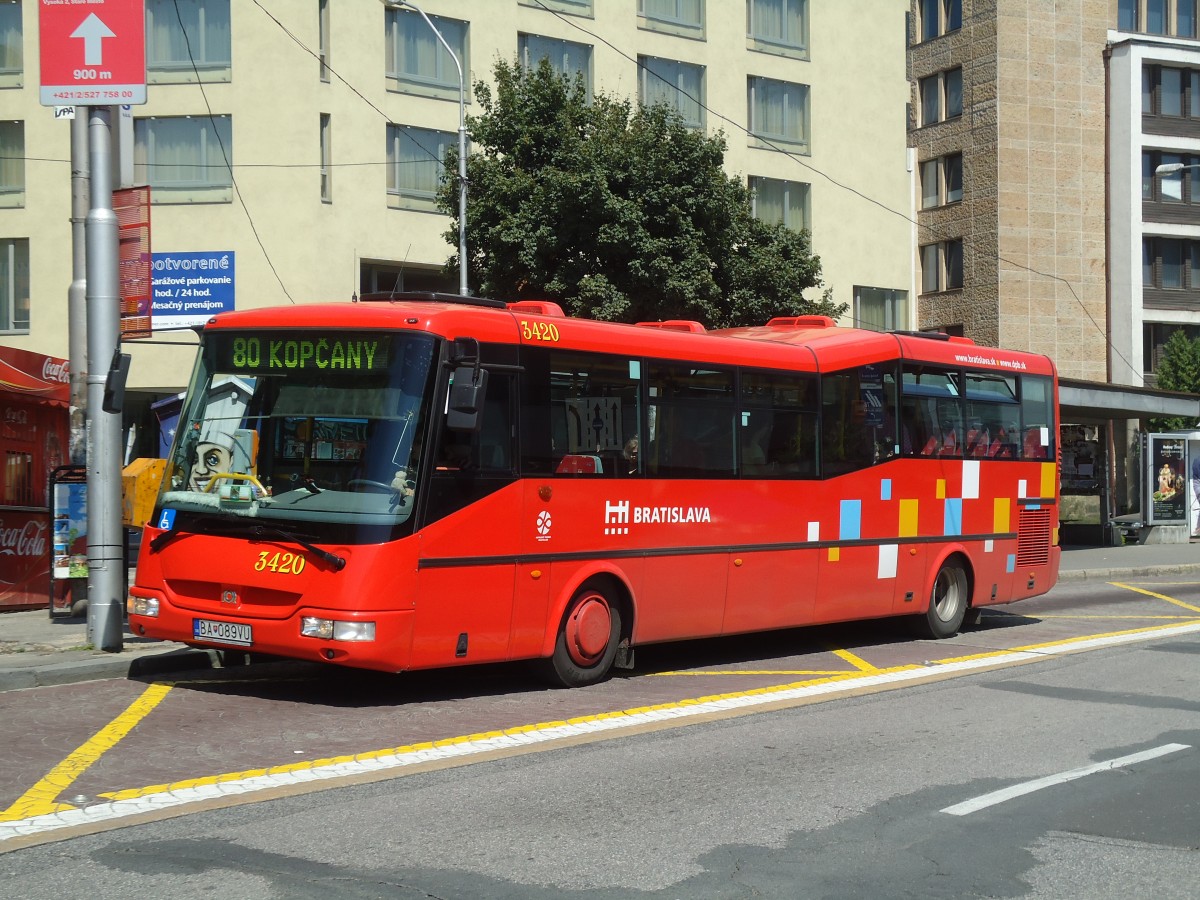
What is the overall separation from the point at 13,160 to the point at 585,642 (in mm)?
27119

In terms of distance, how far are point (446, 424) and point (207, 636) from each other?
221 cm

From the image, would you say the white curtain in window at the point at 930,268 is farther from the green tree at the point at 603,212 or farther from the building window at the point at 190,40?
→ the building window at the point at 190,40

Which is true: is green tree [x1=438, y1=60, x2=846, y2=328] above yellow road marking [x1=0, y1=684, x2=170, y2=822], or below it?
above

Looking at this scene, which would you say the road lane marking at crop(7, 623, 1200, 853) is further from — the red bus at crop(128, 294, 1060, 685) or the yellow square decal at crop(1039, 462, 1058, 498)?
the yellow square decal at crop(1039, 462, 1058, 498)

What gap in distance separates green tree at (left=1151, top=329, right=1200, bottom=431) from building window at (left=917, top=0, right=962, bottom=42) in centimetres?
1396

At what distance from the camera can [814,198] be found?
42062mm

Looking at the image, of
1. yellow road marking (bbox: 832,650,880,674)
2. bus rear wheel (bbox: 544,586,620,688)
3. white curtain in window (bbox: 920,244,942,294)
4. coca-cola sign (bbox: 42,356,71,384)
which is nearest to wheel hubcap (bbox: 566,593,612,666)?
bus rear wheel (bbox: 544,586,620,688)

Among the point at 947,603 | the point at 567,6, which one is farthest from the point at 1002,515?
the point at 567,6

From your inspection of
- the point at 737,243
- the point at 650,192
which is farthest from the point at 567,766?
the point at 737,243

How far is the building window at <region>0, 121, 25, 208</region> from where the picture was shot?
32.9 m

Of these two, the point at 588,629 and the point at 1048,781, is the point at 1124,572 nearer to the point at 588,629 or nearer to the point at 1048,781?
the point at 588,629

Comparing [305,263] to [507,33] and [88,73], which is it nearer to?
[507,33]

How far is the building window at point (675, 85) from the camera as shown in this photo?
125ft

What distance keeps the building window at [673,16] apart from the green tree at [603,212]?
12.6m
